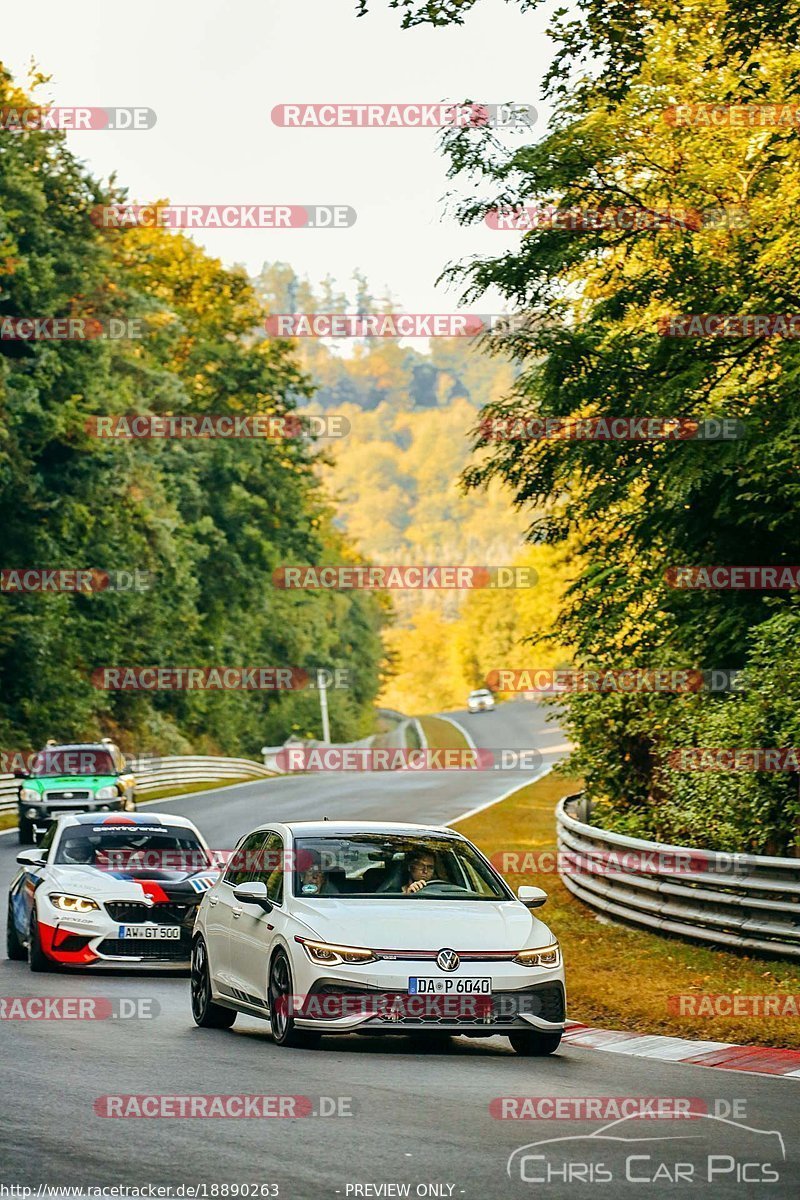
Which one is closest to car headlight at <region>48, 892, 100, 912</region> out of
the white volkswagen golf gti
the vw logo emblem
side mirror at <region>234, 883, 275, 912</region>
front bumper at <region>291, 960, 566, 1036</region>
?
the white volkswagen golf gti

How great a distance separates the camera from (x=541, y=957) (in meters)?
11.5

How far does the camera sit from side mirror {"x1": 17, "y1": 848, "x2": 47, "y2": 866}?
16.9m

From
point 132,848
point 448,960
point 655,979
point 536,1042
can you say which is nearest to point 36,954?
point 132,848

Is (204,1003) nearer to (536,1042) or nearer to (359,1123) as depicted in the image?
(536,1042)

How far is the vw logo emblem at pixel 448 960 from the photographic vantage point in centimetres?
1114

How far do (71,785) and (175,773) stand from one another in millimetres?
24394

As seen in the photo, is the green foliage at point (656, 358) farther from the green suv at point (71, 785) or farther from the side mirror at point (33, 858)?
the green suv at point (71, 785)

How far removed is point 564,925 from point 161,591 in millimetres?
50522

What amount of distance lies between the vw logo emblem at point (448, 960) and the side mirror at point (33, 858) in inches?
260

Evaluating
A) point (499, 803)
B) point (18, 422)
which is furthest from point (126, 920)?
point (18, 422)

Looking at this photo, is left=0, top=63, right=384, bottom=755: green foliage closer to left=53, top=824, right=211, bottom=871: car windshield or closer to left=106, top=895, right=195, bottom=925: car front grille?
left=53, top=824, right=211, bottom=871: car windshield

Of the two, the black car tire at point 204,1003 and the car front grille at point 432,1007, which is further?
the black car tire at point 204,1003

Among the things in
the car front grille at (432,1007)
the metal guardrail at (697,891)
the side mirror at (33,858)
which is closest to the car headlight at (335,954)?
the car front grille at (432,1007)

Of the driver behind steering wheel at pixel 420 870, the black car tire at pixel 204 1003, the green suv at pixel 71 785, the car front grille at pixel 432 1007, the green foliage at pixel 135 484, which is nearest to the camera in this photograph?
→ the car front grille at pixel 432 1007
